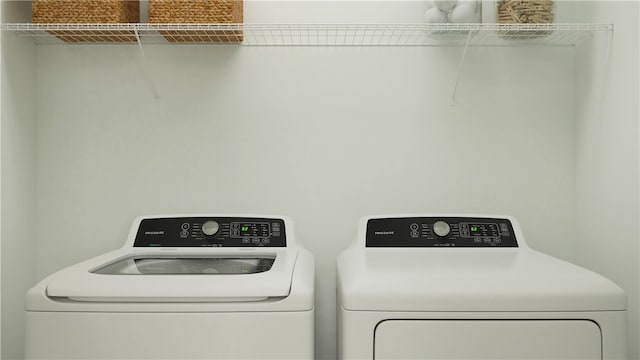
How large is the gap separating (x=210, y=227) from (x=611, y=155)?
139 cm

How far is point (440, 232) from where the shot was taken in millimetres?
1939

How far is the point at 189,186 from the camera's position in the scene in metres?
2.18

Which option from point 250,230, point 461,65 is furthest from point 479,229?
point 250,230

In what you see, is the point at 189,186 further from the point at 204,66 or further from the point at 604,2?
the point at 604,2

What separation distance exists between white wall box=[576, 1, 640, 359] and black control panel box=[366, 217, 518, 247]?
33 centimetres

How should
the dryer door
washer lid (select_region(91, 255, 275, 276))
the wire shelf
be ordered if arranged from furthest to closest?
the wire shelf < washer lid (select_region(91, 255, 275, 276)) < the dryer door

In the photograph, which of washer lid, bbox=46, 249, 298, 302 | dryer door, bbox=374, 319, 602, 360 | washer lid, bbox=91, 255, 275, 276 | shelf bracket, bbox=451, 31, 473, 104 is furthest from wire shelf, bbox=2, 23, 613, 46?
dryer door, bbox=374, 319, 602, 360

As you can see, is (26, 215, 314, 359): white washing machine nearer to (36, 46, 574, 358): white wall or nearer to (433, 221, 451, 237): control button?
(433, 221, 451, 237): control button

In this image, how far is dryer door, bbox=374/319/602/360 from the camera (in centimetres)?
132

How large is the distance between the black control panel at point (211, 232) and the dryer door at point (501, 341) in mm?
697

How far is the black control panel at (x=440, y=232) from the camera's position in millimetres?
1908

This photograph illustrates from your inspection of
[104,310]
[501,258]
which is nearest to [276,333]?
[104,310]

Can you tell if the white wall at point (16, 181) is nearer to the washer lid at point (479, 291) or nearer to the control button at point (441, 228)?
the washer lid at point (479, 291)

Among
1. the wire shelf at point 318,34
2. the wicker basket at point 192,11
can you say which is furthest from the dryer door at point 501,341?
the wicker basket at point 192,11
